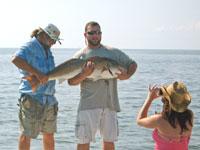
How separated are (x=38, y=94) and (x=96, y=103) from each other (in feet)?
2.77

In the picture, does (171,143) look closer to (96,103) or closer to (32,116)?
(96,103)

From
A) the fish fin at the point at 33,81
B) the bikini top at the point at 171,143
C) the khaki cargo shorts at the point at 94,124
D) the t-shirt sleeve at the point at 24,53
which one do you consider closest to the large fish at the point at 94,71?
the fish fin at the point at 33,81

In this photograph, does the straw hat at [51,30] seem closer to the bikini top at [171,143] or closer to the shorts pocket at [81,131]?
the shorts pocket at [81,131]

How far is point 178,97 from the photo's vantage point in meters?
4.79

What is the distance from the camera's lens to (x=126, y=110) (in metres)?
17.8

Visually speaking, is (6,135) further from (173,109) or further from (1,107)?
(173,109)

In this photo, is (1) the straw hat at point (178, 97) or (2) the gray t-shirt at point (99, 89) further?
(2) the gray t-shirt at point (99, 89)

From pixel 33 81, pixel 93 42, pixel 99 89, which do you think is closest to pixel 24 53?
pixel 33 81

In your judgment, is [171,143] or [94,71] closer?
[171,143]

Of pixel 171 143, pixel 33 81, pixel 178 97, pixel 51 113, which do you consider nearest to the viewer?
pixel 178 97

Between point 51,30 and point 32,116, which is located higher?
point 51,30

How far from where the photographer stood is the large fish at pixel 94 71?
21.7ft

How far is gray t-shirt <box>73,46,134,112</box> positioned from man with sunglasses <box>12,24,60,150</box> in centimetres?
44

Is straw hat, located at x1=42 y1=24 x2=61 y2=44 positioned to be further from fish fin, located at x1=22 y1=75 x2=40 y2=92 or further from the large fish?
fish fin, located at x1=22 y1=75 x2=40 y2=92
